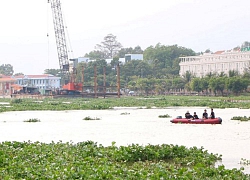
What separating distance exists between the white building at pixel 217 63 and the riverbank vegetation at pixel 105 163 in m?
105

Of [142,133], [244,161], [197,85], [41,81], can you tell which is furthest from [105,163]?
[41,81]

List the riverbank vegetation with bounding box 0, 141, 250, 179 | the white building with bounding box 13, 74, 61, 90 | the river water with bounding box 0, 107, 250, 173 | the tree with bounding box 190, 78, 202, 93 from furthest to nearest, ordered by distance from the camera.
→ the white building with bounding box 13, 74, 61, 90, the tree with bounding box 190, 78, 202, 93, the river water with bounding box 0, 107, 250, 173, the riverbank vegetation with bounding box 0, 141, 250, 179

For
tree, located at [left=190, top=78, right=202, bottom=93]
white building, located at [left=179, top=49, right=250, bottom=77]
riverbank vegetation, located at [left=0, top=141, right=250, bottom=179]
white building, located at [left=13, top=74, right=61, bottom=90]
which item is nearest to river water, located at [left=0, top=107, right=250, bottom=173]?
riverbank vegetation, located at [left=0, top=141, right=250, bottom=179]

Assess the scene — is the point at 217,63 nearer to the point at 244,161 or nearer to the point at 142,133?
the point at 142,133

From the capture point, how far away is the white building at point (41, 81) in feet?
597

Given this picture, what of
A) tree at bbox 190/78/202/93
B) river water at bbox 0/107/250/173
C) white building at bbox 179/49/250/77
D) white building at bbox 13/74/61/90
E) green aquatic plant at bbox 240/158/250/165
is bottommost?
green aquatic plant at bbox 240/158/250/165

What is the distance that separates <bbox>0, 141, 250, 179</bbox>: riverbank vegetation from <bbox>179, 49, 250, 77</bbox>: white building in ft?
345

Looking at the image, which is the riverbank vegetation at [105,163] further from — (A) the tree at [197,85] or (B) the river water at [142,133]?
(A) the tree at [197,85]

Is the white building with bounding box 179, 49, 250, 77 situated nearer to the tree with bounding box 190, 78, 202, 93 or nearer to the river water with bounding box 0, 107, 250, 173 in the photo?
the tree with bounding box 190, 78, 202, 93

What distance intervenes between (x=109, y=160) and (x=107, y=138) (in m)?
10.8

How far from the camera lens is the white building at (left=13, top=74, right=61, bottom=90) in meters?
182

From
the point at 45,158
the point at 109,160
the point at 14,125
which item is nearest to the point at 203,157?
the point at 109,160

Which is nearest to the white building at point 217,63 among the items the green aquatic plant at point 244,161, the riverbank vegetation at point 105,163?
the green aquatic plant at point 244,161

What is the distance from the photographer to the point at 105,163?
2058 centimetres
